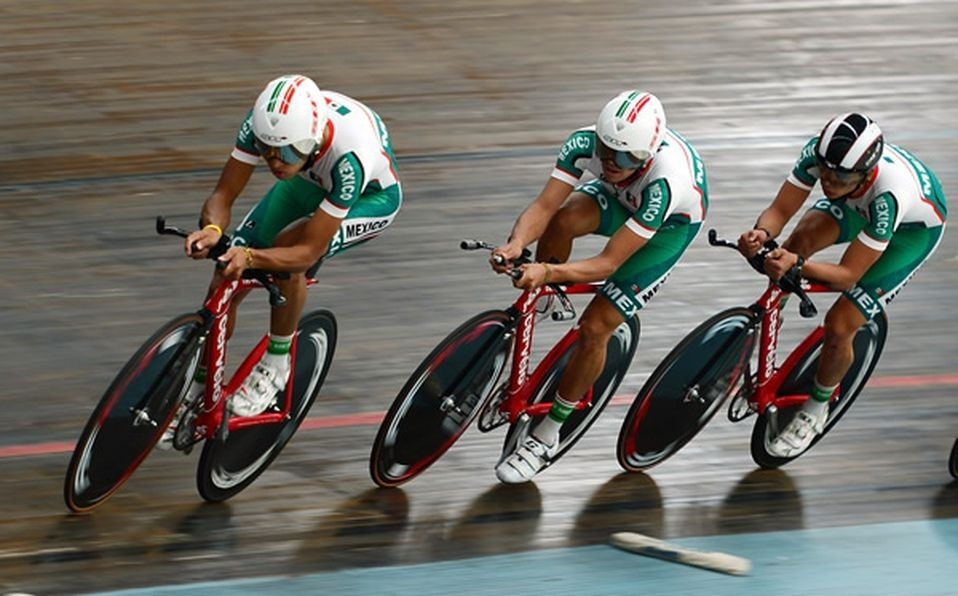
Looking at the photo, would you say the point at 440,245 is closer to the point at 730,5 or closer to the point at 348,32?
the point at 348,32

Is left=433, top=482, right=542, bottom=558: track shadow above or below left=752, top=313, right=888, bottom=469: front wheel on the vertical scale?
below

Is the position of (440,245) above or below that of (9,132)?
above

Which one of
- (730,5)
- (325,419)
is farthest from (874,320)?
(730,5)

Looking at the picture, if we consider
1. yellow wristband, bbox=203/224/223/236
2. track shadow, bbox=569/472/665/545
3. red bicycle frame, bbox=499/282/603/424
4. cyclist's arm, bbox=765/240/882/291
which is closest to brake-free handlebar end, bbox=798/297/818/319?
cyclist's arm, bbox=765/240/882/291

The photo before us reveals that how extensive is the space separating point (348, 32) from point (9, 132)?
2669mm

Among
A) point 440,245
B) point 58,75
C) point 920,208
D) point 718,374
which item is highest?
point 920,208

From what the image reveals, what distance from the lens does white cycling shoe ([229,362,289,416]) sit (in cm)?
586

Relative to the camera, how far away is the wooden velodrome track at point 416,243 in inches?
237

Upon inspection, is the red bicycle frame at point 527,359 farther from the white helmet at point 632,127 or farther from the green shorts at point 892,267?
the green shorts at point 892,267

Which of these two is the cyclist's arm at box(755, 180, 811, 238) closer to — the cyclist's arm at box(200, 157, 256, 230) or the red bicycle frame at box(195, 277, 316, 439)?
the red bicycle frame at box(195, 277, 316, 439)

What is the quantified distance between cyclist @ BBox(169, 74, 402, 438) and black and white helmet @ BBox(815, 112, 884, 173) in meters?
1.57

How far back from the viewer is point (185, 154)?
30.7 ft

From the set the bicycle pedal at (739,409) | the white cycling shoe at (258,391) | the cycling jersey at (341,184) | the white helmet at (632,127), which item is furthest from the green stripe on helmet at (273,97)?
the bicycle pedal at (739,409)

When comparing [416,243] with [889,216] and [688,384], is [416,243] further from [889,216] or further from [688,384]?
[889,216]
